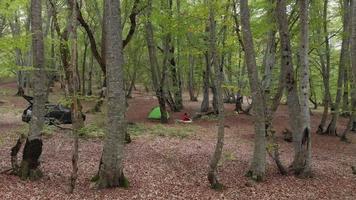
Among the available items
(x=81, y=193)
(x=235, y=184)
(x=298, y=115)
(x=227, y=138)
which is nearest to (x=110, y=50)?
(x=81, y=193)

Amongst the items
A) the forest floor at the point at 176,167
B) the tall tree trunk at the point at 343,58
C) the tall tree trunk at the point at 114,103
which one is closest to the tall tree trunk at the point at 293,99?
the forest floor at the point at 176,167

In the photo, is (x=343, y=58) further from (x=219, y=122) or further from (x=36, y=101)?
(x=36, y=101)

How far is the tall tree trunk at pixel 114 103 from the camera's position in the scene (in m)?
7.80

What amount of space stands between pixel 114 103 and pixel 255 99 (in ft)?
11.8

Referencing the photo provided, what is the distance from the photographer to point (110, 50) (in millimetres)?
7809

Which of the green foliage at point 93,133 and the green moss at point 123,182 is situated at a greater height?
the green foliage at point 93,133

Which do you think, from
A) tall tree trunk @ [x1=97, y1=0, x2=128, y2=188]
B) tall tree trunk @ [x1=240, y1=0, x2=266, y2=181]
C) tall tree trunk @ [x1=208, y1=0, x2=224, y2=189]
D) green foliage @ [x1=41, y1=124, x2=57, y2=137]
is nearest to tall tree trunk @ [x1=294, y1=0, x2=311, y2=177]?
tall tree trunk @ [x1=240, y1=0, x2=266, y2=181]

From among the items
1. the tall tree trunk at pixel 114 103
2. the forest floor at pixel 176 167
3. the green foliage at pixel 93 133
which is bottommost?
the forest floor at pixel 176 167

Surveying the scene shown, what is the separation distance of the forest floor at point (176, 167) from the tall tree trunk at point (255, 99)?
1.38 ft

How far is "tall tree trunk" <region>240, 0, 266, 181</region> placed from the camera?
345 inches

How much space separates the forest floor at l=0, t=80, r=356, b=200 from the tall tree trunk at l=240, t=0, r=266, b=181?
1.38ft

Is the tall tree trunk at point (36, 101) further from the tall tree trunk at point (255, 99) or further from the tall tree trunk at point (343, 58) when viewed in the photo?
the tall tree trunk at point (343, 58)

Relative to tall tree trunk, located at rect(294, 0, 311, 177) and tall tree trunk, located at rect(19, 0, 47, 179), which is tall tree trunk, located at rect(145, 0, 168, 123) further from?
tall tree trunk, located at rect(19, 0, 47, 179)

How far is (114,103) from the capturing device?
7914mm
